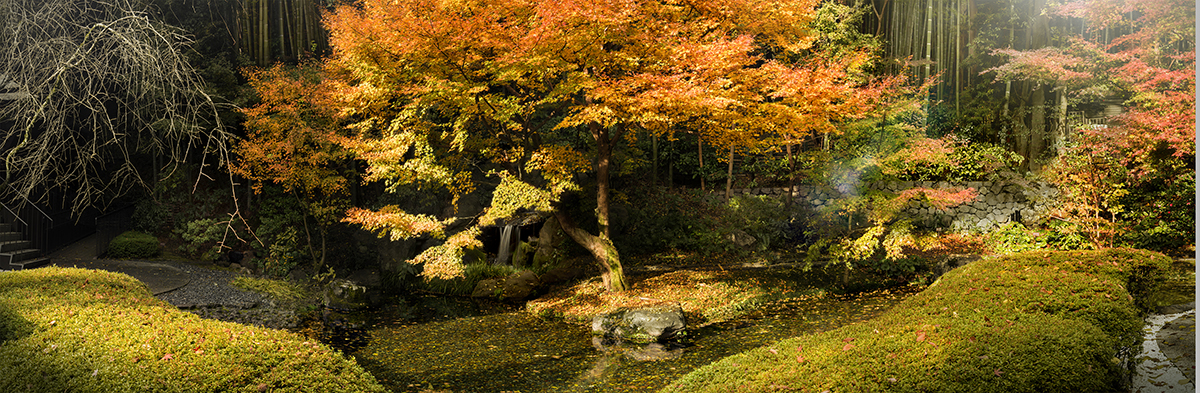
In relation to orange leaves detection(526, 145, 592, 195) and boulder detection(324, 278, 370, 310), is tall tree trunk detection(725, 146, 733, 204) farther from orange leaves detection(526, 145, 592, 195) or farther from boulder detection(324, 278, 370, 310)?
boulder detection(324, 278, 370, 310)

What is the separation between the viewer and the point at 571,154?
9.02 meters

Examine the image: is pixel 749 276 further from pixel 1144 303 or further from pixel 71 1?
pixel 71 1

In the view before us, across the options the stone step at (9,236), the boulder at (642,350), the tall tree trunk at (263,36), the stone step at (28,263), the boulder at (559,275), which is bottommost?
the boulder at (559,275)

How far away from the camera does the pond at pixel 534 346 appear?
20.0ft

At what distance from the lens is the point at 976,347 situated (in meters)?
3.70

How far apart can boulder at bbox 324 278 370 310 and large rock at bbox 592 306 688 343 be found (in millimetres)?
4261

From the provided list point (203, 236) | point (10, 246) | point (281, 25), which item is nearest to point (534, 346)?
point (10, 246)

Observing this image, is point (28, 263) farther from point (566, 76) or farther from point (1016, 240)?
→ point (1016, 240)

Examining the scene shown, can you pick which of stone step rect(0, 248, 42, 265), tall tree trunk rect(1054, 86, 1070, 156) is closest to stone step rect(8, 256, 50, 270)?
stone step rect(0, 248, 42, 265)

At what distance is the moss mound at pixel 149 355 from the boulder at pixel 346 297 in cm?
561

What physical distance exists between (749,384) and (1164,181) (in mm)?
10022

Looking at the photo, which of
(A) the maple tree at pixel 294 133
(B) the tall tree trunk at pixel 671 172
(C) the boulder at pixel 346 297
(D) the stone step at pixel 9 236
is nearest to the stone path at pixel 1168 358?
(C) the boulder at pixel 346 297

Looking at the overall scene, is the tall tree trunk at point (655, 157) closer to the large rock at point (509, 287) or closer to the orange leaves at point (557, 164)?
the large rock at point (509, 287)

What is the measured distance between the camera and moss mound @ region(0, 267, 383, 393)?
3223 mm
